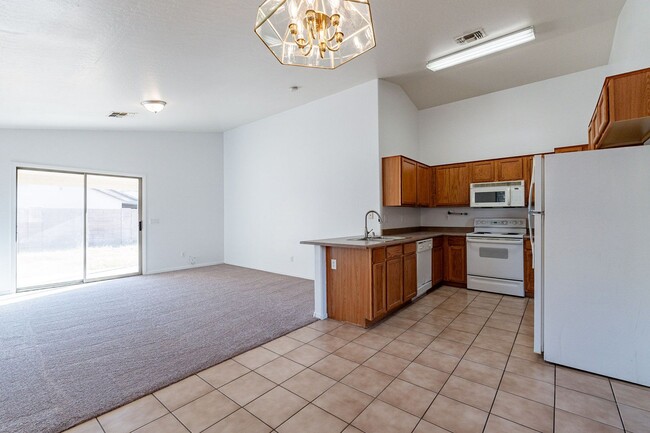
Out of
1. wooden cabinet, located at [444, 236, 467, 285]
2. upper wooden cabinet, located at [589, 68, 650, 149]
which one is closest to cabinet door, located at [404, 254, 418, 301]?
wooden cabinet, located at [444, 236, 467, 285]

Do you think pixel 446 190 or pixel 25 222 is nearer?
pixel 25 222

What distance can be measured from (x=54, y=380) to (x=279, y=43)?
10.5 feet

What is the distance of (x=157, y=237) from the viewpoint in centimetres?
652

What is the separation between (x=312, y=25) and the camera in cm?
206

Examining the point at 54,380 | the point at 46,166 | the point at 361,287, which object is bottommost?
the point at 54,380

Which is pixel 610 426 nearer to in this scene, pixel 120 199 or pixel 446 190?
pixel 446 190

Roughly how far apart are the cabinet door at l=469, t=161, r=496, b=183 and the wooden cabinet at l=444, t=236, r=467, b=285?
1083 mm

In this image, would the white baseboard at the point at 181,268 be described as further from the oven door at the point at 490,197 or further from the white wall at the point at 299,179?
the oven door at the point at 490,197

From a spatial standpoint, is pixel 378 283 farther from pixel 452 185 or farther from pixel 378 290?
pixel 452 185

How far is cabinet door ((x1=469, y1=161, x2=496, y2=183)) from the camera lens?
499 centimetres

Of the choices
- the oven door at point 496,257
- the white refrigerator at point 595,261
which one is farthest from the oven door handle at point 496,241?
the white refrigerator at point 595,261

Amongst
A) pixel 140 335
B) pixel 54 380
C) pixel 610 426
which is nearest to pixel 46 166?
pixel 140 335

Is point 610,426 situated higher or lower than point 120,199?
lower

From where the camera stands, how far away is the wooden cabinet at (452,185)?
5.28 meters
